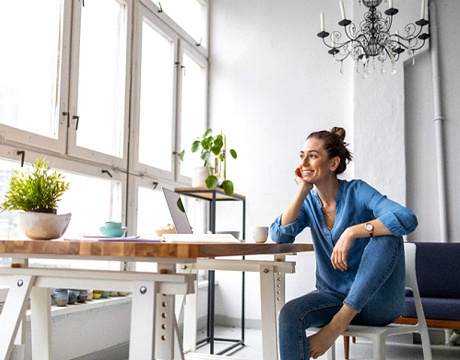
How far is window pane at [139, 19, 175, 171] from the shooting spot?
12.5 ft

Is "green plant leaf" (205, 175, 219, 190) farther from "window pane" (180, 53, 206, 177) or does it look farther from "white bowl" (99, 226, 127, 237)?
"white bowl" (99, 226, 127, 237)

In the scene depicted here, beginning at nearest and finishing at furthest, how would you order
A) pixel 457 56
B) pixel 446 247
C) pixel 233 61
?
pixel 446 247 < pixel 457 56 < pixel 233 61

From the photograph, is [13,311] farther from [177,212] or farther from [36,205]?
[177,212]

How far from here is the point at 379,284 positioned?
1.75 meters

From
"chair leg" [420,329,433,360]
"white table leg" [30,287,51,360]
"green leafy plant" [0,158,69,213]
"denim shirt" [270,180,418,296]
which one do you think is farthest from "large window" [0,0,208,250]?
"chair leg" [420,329,433,360]

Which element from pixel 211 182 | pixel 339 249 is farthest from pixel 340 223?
pixel 211 182

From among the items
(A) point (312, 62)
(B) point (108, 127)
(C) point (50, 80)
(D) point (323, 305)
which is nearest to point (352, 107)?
(A) point (312, 62)

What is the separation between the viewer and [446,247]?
149 inches

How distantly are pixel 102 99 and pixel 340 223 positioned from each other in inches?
74.4

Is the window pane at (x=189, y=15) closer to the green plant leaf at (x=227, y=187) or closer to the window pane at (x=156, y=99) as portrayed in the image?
the window pane at (x=156, y=99)

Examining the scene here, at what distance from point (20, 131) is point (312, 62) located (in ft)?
9.05

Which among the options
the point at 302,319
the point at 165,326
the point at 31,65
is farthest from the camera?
the point at 31,65

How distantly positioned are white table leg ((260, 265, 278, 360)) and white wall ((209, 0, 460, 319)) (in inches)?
82.7

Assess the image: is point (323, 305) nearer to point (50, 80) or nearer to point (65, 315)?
point (65, 315)
